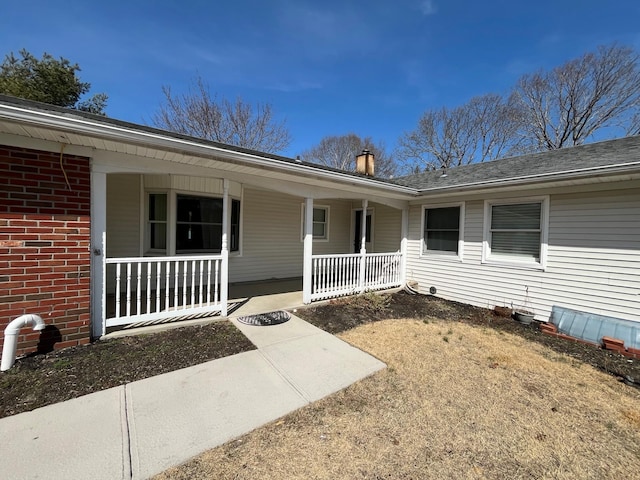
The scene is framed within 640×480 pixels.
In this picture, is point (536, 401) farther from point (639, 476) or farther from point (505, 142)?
point (505, 142)

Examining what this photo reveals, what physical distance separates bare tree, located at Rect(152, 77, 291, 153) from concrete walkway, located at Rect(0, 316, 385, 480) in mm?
16203

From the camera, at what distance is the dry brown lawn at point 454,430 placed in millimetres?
1980

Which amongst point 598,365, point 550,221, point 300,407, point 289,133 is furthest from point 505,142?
point 300,407

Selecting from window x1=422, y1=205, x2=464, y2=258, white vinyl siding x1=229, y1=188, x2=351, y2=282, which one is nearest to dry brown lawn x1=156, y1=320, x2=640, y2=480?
window x1=422, y1=205, x2=464, y2=258

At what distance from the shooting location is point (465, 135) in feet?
71.7

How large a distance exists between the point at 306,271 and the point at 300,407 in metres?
3.36

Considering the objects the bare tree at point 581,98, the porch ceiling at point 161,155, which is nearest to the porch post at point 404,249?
the porch ceiling at point 161,155

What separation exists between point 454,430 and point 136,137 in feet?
15.2

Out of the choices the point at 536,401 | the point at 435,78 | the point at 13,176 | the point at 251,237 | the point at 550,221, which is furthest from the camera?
the point at 435,78

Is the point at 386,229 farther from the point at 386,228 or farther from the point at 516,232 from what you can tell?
the point at 516,232

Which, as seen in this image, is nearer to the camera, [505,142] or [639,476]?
[639,476]

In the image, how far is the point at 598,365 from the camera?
12.4 feet

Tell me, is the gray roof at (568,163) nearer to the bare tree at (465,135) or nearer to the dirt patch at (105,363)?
the dirt patch at (105,363)

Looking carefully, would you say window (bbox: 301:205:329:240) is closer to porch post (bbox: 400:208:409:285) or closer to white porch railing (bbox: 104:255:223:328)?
porch post (bbox: 400:208:409:285)
